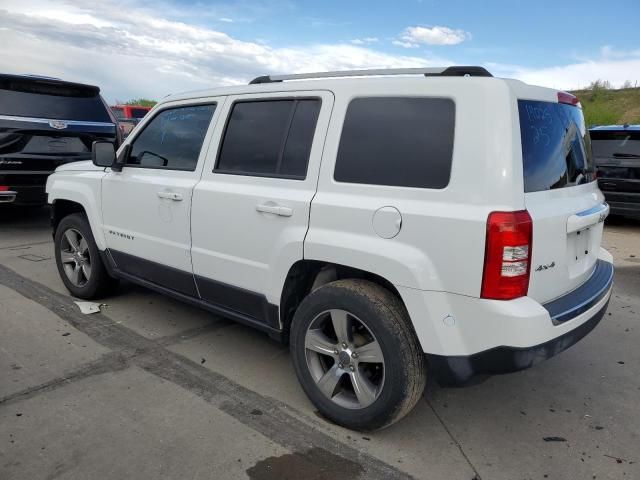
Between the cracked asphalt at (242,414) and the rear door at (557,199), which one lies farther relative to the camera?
the cracked asphalt at (242,414)

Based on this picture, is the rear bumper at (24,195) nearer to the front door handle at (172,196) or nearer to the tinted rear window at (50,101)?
the tinted rear window at (50,101)

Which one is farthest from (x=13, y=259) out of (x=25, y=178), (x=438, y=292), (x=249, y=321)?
(x=438, y=292)

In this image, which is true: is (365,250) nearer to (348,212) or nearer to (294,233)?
(348,212)

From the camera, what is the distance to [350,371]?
2838mm

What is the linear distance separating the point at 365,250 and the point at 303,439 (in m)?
1.06

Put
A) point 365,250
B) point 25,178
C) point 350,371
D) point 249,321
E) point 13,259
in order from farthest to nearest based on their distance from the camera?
point 25,178 → point 13,259 → point 249,321 → point 350,371 → point 365,250

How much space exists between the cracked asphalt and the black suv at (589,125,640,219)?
438cm

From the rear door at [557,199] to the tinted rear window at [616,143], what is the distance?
582 cm

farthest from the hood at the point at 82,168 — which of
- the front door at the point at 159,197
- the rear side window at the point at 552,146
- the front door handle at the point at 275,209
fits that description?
the rear side window at the point at 552,146

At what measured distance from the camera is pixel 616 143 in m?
8.20

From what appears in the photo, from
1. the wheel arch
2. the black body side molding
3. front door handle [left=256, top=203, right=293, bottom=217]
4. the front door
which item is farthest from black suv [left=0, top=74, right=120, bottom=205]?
the wheel arch

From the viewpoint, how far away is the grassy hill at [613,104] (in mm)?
25953

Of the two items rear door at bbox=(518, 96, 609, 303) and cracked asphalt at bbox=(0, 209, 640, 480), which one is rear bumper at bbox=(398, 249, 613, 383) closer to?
rear door at bbox=(518, 96, 609, 303)

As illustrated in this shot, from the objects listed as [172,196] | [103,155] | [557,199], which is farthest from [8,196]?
[557,199]
